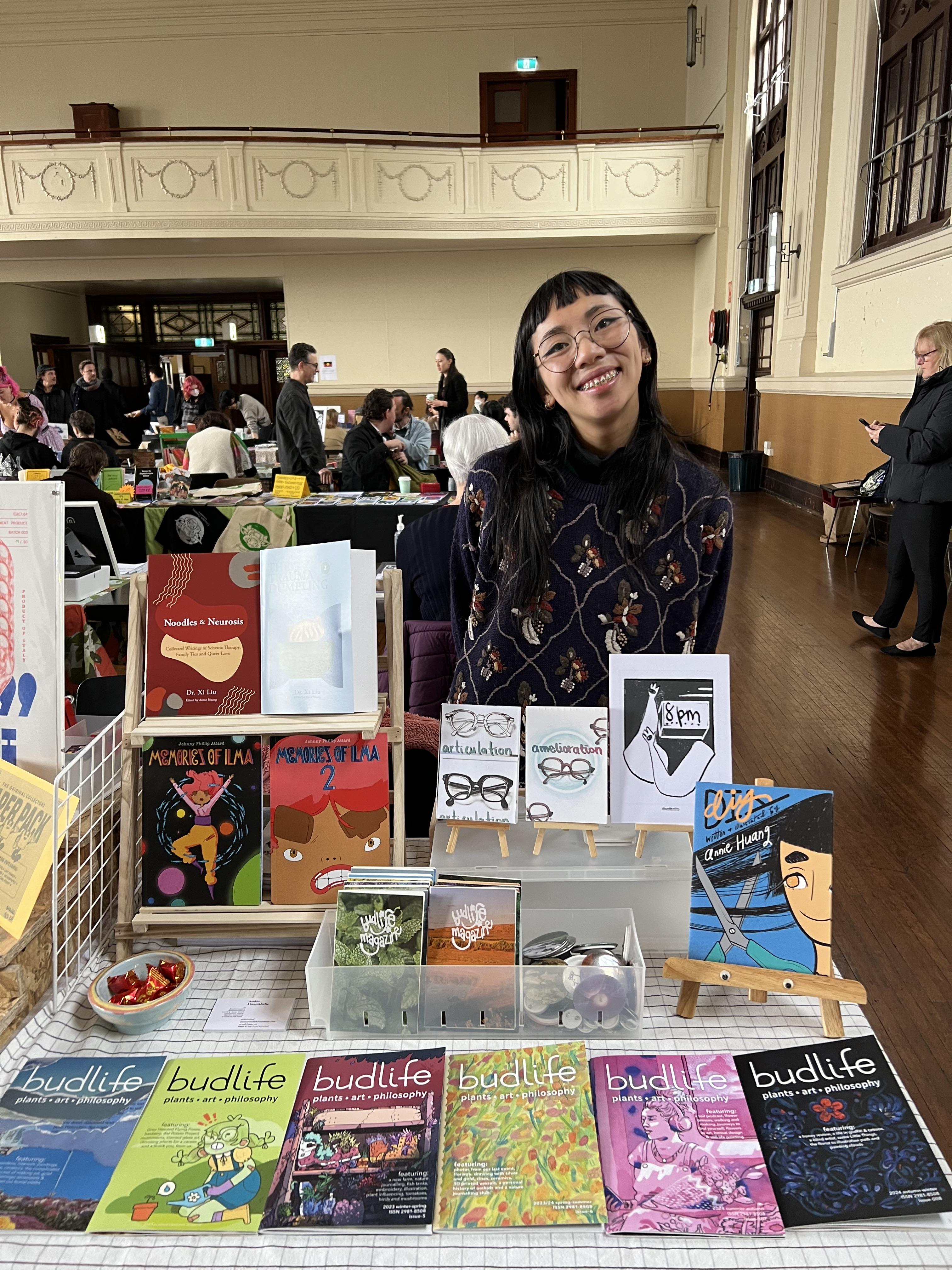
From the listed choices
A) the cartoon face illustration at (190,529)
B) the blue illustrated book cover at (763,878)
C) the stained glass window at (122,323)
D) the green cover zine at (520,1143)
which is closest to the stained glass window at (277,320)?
the stained glass window at (122,323)

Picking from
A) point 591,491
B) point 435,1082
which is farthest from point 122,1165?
point 591,491

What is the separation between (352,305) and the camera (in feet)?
44.1

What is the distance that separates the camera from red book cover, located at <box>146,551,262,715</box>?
4.54ft

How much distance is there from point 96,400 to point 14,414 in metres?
5.04

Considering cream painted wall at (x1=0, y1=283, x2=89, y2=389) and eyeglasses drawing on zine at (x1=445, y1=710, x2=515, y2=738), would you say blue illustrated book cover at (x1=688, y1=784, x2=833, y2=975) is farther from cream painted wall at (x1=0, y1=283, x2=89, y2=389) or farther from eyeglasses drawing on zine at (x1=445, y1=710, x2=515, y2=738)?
cream painted wall at (x1=0, y1=283, x2=89, y2=389)

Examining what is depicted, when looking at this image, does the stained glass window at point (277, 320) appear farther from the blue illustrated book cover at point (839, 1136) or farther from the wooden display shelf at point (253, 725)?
the blue illustrated book cover at point (839, 1136)

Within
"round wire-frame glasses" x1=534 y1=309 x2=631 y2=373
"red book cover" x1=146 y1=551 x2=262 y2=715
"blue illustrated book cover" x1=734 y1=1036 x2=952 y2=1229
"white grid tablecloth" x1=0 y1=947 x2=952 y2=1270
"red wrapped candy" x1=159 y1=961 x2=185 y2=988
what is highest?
"round wire-frame glasses" x1=534 y1=309 x2=631 y2=373

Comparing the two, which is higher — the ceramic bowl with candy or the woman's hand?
the woman's hand

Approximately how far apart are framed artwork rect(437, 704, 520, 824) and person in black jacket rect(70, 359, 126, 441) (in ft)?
31.5

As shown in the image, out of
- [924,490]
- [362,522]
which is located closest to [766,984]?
[924,490]

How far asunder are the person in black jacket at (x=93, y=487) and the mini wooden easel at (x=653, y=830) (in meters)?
3.54

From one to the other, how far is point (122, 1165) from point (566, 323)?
1313mm

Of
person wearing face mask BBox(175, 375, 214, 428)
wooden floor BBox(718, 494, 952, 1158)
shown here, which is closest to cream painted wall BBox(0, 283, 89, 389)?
A: person wearing face mask BBox(175, 375, 214, 428)

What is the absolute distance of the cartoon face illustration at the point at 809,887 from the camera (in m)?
1.20
